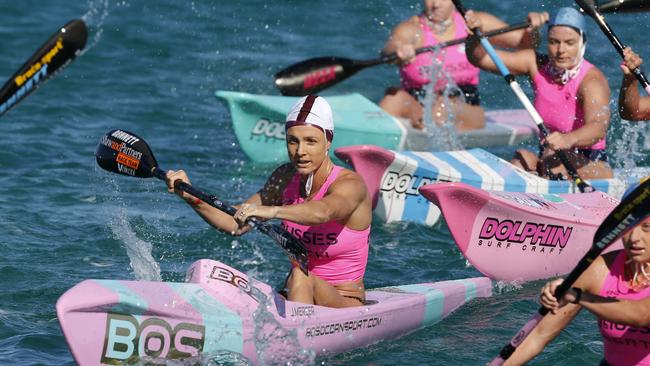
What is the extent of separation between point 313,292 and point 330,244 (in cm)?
28

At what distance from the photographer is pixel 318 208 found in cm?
566

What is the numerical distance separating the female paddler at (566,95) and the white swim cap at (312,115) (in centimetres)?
299

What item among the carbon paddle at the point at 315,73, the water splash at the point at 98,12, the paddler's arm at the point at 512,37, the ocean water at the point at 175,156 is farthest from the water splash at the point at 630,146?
→ the water splash at the point at 98,12

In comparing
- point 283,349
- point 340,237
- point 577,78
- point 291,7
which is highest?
point 291,7

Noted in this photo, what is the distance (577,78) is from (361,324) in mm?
3541

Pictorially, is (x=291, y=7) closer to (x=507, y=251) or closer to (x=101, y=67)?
(x=101, y=67)

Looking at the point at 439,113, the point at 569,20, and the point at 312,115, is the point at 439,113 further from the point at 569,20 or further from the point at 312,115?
the point at 312,115

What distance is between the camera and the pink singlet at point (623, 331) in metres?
4.82

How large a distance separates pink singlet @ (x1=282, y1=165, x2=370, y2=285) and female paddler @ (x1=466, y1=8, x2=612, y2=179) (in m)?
2.77

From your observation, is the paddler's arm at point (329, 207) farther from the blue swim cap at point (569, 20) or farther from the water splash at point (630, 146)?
the water splash at point (630, 146)

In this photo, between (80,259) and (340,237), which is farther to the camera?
(80,259)

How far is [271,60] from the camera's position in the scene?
13.9 meters

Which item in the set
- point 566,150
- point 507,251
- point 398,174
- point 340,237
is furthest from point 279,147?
point 340,237

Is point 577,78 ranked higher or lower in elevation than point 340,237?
higher
